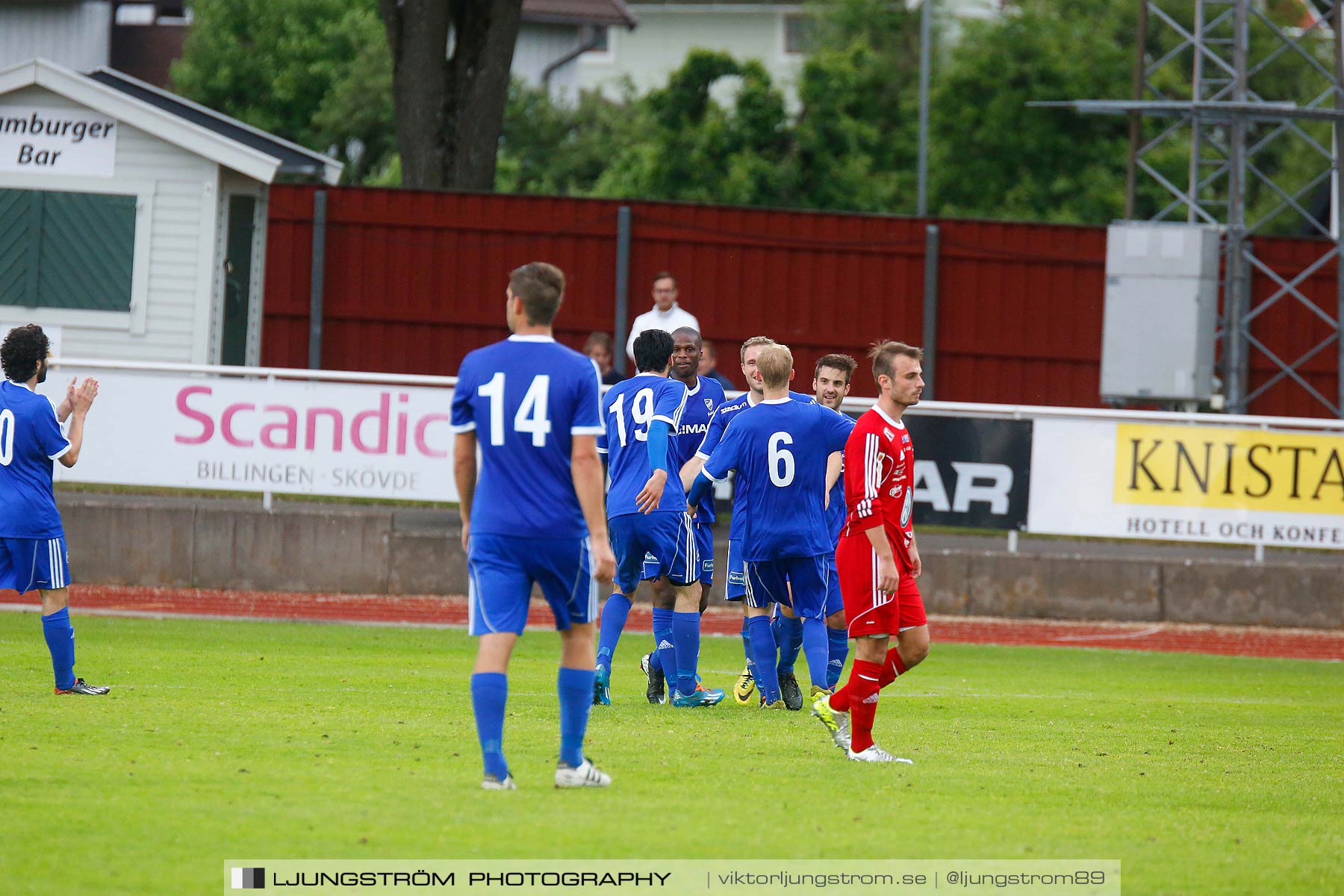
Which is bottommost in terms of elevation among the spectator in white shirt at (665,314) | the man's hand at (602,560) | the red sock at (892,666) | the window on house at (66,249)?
the red sock at (892,666)

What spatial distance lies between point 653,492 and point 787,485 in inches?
29.0

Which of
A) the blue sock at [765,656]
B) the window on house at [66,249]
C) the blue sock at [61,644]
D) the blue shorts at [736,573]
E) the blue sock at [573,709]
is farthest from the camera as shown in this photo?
the window on house at [66,249]

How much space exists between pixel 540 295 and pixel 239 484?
35.2 ft

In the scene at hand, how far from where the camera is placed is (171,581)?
16578mm

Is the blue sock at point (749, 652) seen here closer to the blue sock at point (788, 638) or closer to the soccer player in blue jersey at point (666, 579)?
the blue sock at point (788, 638)

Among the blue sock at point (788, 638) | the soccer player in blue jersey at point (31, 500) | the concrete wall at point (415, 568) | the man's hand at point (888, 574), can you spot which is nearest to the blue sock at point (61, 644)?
the soccer player in blue jersey at point (31, 500)

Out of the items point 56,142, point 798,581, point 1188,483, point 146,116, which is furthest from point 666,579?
point 56,142

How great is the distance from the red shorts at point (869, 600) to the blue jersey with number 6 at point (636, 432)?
204 cm

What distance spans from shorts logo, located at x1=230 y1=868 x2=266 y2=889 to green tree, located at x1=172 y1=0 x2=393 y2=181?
38737 millimetres

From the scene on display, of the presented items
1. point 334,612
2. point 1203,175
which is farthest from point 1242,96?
point 1203,175

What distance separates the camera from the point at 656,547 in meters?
9.95

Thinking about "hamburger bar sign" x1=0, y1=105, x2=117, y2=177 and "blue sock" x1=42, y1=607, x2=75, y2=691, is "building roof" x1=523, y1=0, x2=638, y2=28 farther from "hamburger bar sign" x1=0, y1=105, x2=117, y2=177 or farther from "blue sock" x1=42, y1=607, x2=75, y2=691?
"blue sock" x1=42, y1=607, x2=75, y2=691

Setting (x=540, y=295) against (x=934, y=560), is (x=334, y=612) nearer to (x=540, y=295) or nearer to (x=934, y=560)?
(x=934, y=560)

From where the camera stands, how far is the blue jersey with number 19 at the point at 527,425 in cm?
671
